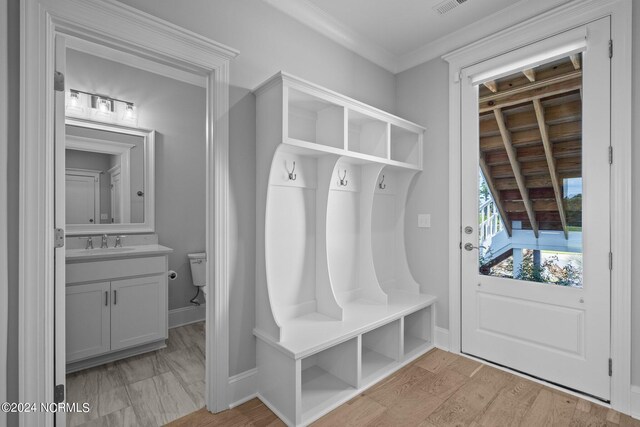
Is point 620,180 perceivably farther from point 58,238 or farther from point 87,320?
point 87,320

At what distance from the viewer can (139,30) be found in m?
1.59

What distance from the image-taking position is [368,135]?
261cm

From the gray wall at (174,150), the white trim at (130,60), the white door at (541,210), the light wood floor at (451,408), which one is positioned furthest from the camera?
the gray wall at (174,150)

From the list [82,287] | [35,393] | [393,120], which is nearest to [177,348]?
[82,287]

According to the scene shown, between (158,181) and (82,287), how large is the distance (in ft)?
4.34

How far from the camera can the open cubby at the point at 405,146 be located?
282cm

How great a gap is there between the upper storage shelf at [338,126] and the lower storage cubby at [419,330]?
131 centimetres

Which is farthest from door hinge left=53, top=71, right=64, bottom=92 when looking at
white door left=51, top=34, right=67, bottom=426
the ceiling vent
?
the ceiling vent

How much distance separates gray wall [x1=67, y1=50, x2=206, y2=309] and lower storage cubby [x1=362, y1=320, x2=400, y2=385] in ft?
6.86

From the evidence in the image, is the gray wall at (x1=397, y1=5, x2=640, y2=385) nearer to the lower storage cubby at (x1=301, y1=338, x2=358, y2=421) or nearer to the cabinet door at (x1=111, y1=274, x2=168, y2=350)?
the lower storage cubby at (x1=301, y1=338, x2=358, y2=421)

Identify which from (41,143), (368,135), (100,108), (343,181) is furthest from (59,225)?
(368,135)

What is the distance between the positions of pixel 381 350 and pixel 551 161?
186cm

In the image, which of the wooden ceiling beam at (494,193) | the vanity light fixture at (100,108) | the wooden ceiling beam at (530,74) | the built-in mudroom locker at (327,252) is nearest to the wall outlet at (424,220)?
the built-in mudroom locker at (327,252)

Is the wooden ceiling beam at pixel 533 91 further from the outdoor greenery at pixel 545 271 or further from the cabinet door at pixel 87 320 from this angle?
the cabinet door at pixel 87 320
